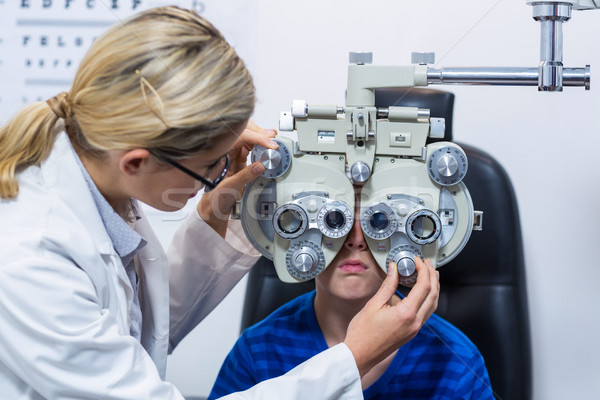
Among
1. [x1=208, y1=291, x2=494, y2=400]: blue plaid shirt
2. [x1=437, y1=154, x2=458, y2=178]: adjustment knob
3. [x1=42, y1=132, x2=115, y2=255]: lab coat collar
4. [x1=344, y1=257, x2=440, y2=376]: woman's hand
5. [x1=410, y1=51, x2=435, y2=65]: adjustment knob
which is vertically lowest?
[x1=208, y1=291, x2=494, y2=400]: blue plaid shirt

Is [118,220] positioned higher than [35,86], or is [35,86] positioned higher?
[35,86]

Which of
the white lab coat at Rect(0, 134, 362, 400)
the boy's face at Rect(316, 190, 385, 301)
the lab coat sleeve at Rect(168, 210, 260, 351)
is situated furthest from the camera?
the lab coat sleeve at Rect(168, 210, 260, 351)

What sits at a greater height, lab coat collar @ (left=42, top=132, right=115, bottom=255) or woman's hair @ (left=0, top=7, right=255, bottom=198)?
woman's hair @ (left=0, top=7, right=255, bottom=198)

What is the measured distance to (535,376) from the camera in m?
1.68

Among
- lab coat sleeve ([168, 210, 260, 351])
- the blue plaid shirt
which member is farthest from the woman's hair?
the blue plaid shirt

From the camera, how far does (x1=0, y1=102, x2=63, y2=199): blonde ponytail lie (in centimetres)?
88

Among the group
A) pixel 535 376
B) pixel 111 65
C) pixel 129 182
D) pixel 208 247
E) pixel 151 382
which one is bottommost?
pixel 535 376

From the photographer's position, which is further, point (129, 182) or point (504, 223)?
point (504, 223)

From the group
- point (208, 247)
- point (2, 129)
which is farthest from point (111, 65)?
point (208, 247)

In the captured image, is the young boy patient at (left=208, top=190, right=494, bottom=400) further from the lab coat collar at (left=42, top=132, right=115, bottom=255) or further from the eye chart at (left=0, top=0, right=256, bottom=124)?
the eye chart at (left=0, top=0, right=256, bottom=124)

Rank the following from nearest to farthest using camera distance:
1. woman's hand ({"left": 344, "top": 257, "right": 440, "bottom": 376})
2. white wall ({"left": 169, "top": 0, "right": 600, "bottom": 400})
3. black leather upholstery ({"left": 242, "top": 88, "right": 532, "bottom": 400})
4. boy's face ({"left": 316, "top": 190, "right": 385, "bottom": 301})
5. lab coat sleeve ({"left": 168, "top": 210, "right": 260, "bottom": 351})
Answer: woman's hand ({"left": 344, "top": 257, "right": 440, "bottom": 376})
boy's face ({"left": 316, "top": 190, "right": 385, "bottom": 301})
lab coat sleeve ({"left": 168, "top": 210, "right": 260, "bottom": 351})
black leather upholstery ({"left": 242, "top": 88, "right": 532, "bottom": 400})
white wall ({"left": 169, "top": 0, "right": 600, "bottom": 400})

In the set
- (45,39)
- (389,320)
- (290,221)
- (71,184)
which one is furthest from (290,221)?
(45,39)

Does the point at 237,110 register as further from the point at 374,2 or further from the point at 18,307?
the point at 374,2

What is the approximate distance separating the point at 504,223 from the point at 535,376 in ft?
1.73
